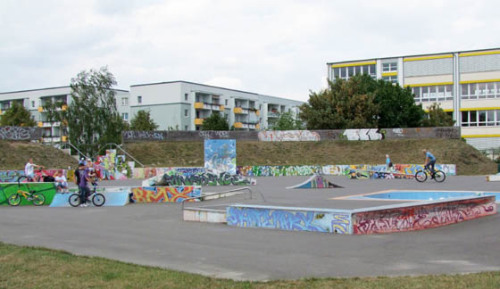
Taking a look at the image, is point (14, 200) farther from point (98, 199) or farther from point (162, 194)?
point (162, 194)

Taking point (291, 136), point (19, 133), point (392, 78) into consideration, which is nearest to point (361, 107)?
point (291, 136)

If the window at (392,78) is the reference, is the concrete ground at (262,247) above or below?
below

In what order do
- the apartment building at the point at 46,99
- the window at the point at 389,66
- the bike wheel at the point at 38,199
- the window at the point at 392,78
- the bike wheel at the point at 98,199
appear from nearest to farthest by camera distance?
the bike wheel at the point at 98,199
the bike wheel at the point at 38,199
the window at the point at 392,78
the window at the point at 389,66
the apartment building at the point at 46,99

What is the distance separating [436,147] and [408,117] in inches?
487

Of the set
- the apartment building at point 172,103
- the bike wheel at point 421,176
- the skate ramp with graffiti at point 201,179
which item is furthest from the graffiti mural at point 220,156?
the apartment building at point 172,103

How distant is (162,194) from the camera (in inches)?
764

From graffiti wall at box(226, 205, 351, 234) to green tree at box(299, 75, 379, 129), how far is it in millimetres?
44762

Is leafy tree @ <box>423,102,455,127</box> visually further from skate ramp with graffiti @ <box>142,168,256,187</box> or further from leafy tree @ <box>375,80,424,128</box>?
skate ramp with graffiti @ <box>142,168,256,187</box>

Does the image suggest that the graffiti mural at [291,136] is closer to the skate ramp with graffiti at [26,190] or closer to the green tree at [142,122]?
the green tree at [142,122]

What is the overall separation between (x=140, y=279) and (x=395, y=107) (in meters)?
55.3

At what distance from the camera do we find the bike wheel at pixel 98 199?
18469mm

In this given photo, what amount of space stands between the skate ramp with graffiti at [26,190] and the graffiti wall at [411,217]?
1327 cm

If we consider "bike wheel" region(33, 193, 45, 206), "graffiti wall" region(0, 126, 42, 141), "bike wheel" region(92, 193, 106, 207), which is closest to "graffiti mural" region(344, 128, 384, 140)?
"graffiti wall" region(0, 126, 42, 141)

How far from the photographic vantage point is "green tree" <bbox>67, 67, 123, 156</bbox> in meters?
57.9
